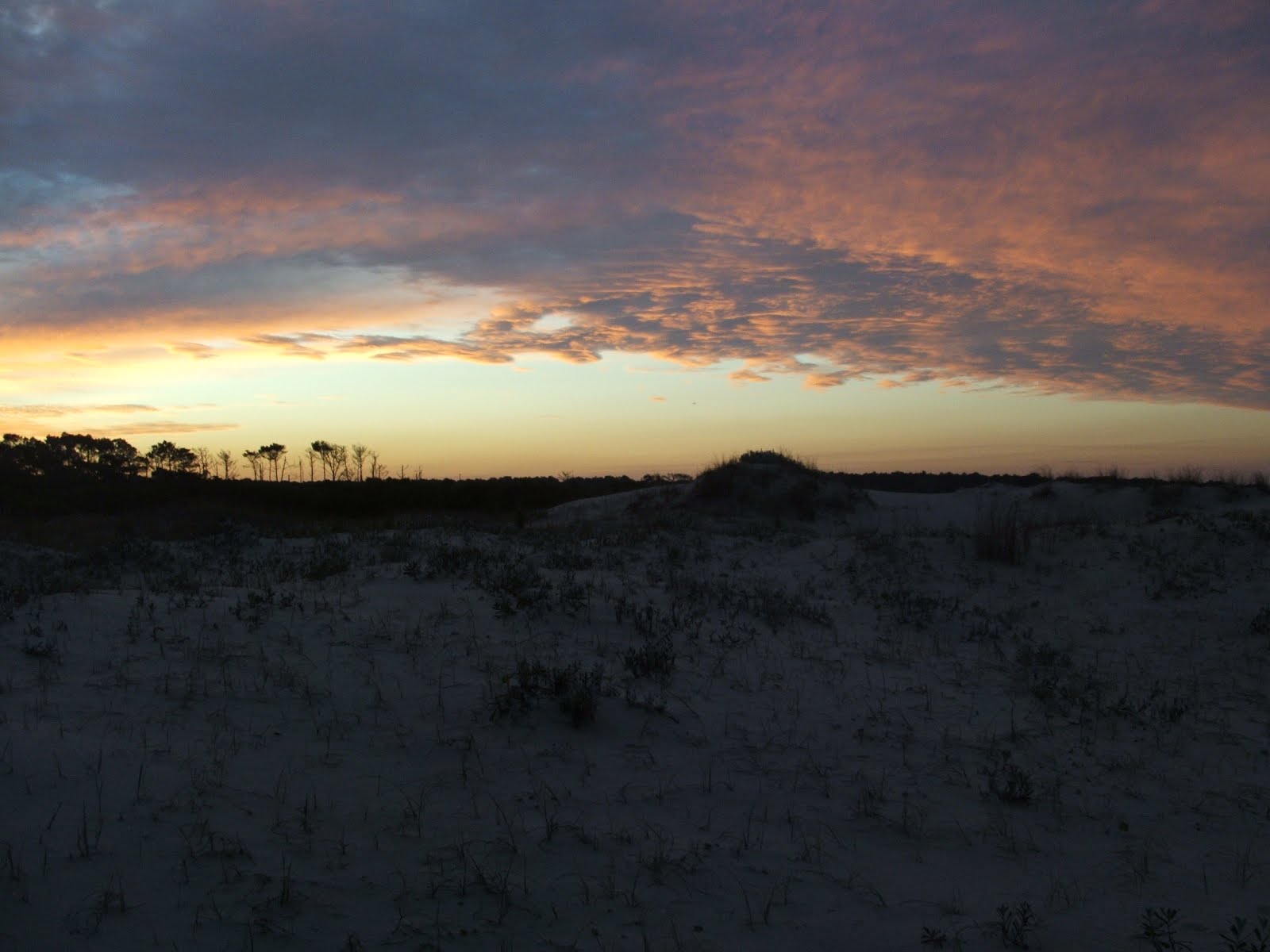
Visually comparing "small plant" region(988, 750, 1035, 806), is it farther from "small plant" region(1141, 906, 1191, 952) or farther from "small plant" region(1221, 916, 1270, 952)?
"small plant" region(1221, 916, 1270, 952)

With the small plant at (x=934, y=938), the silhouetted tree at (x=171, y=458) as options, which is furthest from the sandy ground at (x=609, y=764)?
the silhouetted tree at (x=171, y=458)

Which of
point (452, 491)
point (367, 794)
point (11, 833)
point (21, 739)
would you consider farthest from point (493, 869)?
point (452, 491)

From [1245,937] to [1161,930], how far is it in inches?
16.8

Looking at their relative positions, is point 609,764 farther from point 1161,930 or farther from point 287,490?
point 287,490

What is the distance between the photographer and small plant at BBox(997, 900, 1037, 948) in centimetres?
352

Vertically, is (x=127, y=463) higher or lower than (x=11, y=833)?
higher

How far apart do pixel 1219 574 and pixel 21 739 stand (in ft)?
43.0

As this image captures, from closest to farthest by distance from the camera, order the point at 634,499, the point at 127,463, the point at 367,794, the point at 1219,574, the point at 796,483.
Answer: the point at 367,794, the point at 1219,574, the point at 796,483, the point at 634,499, the point at 127,463

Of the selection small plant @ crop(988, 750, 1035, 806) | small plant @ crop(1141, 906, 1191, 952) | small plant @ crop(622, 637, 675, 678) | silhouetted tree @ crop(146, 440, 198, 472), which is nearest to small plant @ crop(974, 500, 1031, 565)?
small plant @ crop(622, 637, 675, 678)

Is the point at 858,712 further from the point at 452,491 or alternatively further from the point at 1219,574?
the point at 452,491

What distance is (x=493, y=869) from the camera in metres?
3.88

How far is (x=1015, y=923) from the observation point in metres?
3.57

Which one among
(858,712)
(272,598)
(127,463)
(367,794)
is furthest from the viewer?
(127,463)

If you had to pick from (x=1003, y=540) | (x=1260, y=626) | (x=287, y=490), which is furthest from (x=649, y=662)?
(x=287, y=490)
